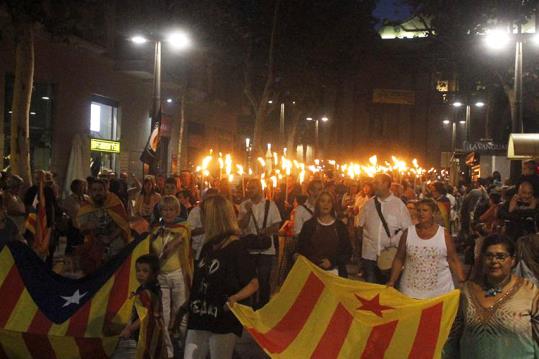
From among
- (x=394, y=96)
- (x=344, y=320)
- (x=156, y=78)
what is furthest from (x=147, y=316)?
(x=394, y=96)

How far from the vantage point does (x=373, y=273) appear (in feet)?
31.4

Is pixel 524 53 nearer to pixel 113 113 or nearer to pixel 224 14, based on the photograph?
pixel 224 14

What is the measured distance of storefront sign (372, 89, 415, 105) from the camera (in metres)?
73.8

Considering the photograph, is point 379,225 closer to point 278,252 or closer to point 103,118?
point 278,252

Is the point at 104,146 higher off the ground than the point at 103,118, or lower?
lower

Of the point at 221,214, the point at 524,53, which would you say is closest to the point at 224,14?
the point at 524,53

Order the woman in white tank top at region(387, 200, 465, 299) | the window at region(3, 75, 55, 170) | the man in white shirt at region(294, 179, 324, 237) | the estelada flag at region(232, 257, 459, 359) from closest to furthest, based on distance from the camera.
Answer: the estelada flag at region(232, 257, 459, 359) → the woman in white tank top at region(387, 200, 465, 299) → the man in white shirt at region(294, 179, 324, 237) → the window at region(3, 75, 55, 170)

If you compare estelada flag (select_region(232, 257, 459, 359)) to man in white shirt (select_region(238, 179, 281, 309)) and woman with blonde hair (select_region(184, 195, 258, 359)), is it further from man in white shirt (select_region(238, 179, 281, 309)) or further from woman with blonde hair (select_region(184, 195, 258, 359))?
man in white shirt (select_region(238, 179, 281, 309))

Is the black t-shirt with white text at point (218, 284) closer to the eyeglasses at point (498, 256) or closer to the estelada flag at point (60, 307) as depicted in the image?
the estelada flag at point (60, 307)

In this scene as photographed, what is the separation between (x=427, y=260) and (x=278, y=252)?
5509mm

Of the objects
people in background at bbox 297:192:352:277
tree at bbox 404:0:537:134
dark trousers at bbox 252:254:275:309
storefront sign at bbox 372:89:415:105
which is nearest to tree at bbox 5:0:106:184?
dark trousers at bbox 252:254:275:309

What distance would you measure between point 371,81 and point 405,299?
234 ft

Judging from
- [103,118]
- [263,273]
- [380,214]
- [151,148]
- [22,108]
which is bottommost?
[263,273]

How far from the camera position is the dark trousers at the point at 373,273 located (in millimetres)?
9414
